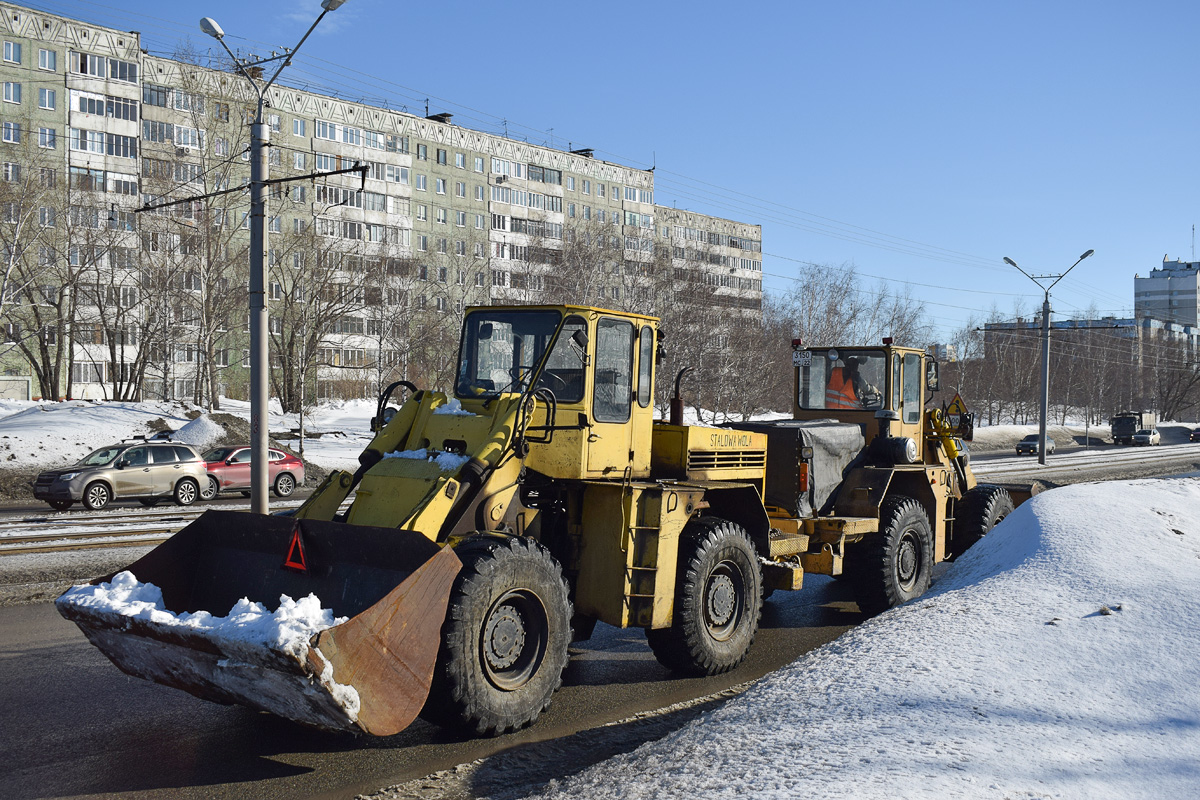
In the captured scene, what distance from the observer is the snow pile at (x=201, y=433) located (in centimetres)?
3198

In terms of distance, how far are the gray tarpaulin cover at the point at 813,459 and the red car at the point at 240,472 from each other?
56.0 feet

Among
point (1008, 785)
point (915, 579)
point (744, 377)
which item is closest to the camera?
point (1008, 785)

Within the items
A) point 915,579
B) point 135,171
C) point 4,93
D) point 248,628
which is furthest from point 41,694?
point 4,93

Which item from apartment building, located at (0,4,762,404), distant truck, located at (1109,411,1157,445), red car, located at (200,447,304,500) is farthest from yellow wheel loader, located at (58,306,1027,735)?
distant truck, located at (1109,411,1157,445)

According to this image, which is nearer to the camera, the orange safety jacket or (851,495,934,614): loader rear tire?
(851,495,934,614): loader rear tire

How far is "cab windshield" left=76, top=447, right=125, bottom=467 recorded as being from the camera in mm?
22047

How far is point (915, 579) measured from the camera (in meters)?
10.6

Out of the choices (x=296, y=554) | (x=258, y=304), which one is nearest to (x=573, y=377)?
(x=296, y=554)

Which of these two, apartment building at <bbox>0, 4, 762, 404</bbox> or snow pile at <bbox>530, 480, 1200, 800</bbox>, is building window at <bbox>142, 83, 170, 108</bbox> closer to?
apartment building at <bbox>0, 4, 762, 404</bbox>

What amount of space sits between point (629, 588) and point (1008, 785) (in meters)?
3.26

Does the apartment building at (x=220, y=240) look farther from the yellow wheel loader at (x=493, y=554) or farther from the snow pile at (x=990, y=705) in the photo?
the snow pile at (x=990, y=705)

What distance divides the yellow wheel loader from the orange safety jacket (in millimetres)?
2084

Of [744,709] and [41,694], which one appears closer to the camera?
[744,709]

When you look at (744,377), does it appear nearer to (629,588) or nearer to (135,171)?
(135,171)
